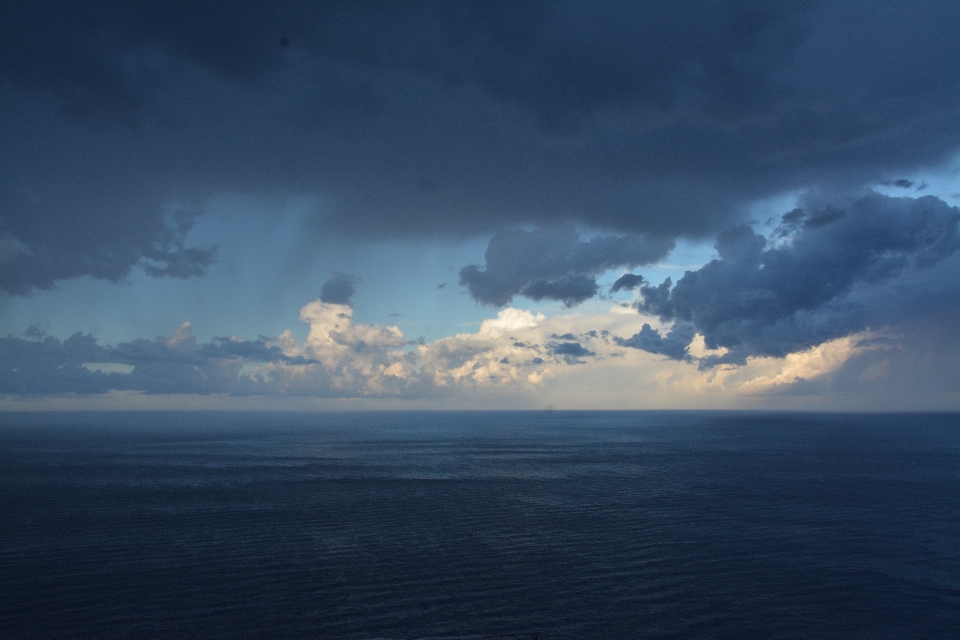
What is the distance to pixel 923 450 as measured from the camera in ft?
425

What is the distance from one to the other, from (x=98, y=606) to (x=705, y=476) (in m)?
77.2

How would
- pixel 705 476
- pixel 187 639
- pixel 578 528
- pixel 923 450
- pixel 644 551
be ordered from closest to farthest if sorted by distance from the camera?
pixel 187 639
pixel 644 551
pixel 578 528
pixel 705 476
pixel 923 450

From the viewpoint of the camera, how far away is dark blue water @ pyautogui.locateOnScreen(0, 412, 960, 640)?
30.9 metres

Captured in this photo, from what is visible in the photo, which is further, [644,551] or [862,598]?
[644,551]

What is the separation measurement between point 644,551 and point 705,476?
46839mm

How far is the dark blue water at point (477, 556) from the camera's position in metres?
30.9

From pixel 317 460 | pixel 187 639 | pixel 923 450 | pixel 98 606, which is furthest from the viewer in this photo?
pixel 923 450

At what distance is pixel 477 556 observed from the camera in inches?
1649

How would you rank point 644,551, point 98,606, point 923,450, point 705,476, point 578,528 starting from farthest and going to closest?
point 923,450, point 705,476, point 578,528, point 644,551, point 98,606

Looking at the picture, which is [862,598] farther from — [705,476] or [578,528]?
[705,476]

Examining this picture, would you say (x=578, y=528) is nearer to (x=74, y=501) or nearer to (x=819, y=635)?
(x=819, y=635)

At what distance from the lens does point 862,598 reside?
34.6m

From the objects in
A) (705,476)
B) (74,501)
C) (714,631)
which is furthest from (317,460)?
(714,631)

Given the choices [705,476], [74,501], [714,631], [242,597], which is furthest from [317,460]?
[714,631]
